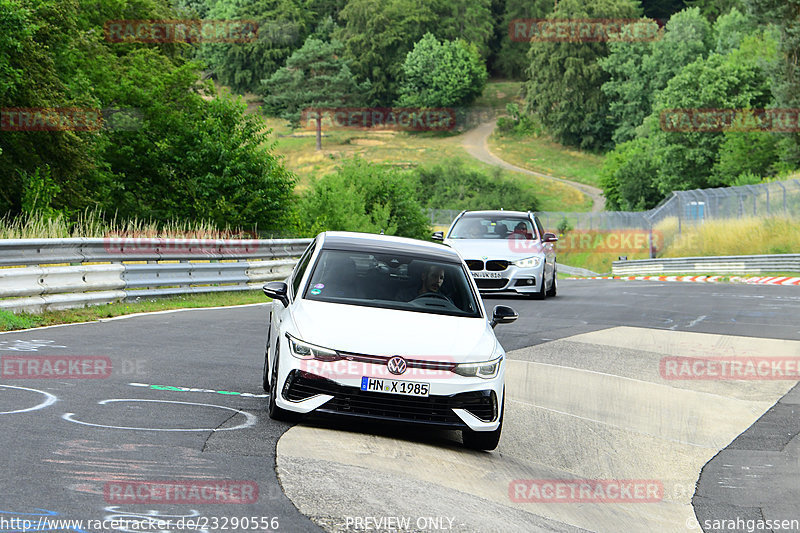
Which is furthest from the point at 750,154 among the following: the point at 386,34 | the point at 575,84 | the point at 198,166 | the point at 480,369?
the point at 386,34

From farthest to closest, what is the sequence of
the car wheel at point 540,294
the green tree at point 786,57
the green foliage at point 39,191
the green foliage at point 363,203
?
1. the green tree at point 786,57
2. the green foliage at point 363,203
3. the green foliage at point 39,191
4. the car wheel at point 540,294

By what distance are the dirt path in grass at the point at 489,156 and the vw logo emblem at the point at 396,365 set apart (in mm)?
93739

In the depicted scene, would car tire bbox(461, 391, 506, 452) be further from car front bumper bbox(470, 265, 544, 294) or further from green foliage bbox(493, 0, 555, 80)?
green foliage bbox(493, 0, 555, 80)

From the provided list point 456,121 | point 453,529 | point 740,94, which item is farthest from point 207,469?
point 456,121

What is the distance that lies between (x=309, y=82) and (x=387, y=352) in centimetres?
12774

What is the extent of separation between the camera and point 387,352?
24.4 ft

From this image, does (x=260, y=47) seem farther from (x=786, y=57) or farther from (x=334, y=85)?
(x=786, y=57)

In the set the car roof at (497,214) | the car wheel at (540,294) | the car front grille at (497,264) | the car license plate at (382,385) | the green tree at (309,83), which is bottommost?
the green tree at (309,83)

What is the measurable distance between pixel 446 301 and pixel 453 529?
342cm

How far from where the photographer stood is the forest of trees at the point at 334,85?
30.7m

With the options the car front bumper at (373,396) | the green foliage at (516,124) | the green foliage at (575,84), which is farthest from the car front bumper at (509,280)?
the green foliage at (516,124)

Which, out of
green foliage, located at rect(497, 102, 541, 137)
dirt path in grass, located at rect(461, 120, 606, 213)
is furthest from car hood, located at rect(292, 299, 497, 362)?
green foliage, located at rect(497, 102, 541, 137)

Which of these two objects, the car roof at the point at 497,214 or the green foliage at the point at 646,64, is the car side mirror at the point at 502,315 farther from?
the green foliage at the point at 646,64

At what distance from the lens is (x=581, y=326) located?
1712 cm
